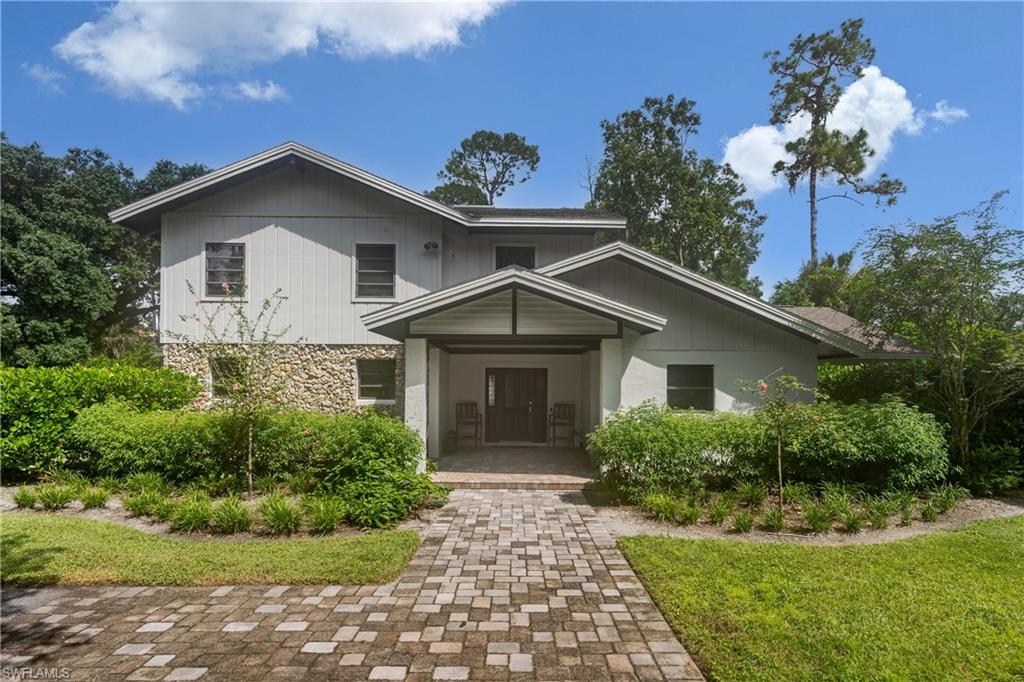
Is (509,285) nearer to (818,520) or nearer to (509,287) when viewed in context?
(509,287)

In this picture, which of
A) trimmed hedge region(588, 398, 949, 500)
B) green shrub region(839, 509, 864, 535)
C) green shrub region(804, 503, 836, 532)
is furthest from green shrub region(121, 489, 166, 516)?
green shrub region(839, 509, 864, 535)

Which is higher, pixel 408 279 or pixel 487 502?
pixel 408 279

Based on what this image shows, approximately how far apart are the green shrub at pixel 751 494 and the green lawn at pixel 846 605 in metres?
1.63

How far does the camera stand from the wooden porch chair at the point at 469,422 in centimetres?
1349

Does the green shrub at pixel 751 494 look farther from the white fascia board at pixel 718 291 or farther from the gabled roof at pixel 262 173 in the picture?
the gabled roof at pixel 262 173

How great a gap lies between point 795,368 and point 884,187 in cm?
2284

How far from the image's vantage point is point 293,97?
37.5 ft

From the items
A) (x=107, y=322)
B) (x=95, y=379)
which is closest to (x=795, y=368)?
(x=95, y=379)

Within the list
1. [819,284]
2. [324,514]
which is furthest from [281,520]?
[819,284]

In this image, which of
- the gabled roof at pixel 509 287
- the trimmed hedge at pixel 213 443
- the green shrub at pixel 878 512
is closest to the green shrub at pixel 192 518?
the trimmed hedge at pixel 213 443

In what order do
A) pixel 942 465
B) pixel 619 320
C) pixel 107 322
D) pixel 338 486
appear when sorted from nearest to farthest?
pixel 338 486
pixel 942 465
pixel 619 320
pixel 107 322

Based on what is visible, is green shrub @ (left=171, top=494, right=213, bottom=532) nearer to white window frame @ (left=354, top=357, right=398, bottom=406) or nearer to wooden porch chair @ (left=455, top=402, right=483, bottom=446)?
white window frame @ (left=354, top=357, right=398, bottom=406)

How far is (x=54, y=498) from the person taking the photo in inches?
287

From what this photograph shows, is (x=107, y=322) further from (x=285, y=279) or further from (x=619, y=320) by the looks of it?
(x=619, y=320)
